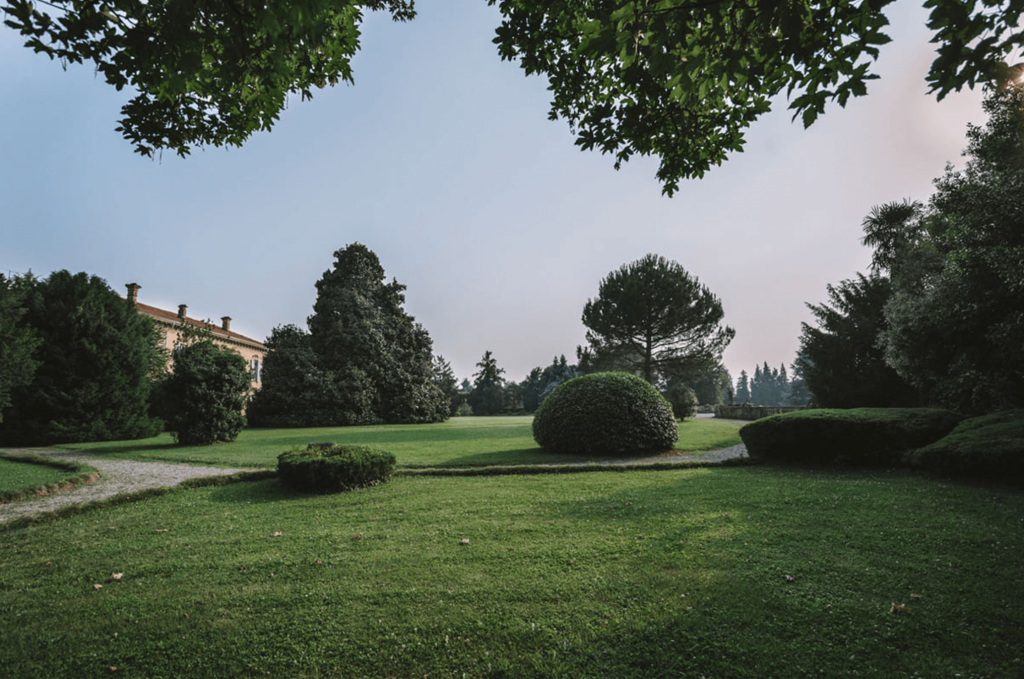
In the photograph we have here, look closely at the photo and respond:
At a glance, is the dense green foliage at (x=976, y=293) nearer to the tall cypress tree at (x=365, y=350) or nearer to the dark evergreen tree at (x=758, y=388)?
the tall cypress tree at (x=365, y=350)

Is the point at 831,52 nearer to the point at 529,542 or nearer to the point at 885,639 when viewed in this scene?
the point at 885,639

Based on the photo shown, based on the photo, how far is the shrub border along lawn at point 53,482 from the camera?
700 cm

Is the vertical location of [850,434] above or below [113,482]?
above

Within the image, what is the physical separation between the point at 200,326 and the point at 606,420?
3657 cm

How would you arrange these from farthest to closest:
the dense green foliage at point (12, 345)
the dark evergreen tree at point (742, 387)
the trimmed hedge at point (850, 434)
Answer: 1. the dark evergreen tree at point (742, 387)
2. the dense green foliage at point (12, 345)
3. the trimmed hedge at point (850, 434)

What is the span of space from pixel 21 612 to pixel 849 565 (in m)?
6.52

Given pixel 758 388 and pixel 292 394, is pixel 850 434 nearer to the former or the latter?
pixel 292 394

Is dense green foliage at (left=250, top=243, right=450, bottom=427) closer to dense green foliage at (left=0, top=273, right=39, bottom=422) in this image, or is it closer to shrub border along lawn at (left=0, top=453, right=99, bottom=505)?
dense green foliage at (left=0, top=273, right=39, bottom=422)

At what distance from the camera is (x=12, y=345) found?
12805mm

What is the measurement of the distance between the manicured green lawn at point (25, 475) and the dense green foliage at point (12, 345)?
3481 mm

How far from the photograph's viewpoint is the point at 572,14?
450cm

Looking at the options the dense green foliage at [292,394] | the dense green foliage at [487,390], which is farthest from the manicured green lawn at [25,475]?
the dense green foliage at [487,390]

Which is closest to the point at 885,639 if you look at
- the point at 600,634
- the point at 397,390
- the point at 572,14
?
the point at 600,634

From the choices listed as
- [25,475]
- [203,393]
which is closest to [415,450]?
[203,393]
